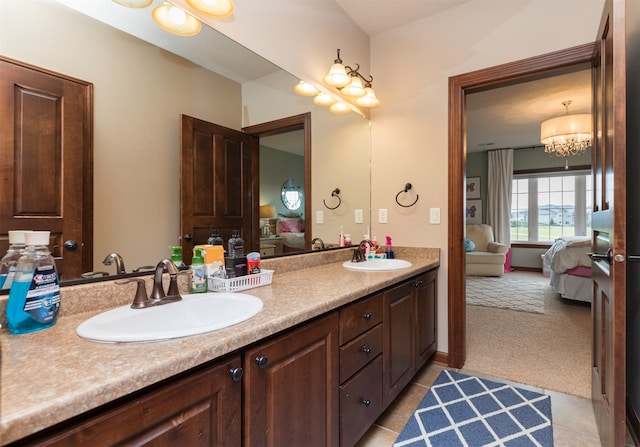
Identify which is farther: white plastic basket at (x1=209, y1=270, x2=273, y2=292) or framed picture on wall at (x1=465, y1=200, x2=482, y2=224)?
framed picture on wall at (x1=465, y1=200, x2=482, y2=224)

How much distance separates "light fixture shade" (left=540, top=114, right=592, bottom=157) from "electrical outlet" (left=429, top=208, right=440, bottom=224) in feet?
8.35

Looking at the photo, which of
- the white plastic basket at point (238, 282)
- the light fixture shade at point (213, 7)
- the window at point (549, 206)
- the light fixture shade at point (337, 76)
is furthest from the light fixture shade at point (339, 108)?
the window at point (549, 206)

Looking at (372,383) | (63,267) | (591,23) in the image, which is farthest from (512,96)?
(63,267)

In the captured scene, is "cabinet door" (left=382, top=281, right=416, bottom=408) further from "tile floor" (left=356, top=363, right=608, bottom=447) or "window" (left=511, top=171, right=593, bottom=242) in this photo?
"window" (left=511, top=171, right=593, bottom=242)

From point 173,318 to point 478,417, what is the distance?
5.45 ft

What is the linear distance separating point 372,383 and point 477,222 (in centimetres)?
644

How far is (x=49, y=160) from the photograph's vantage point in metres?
1.02

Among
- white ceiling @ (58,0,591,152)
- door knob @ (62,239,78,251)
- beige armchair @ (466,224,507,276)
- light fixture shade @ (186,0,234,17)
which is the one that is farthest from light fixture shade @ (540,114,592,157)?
door knob @ (62,239,78,251)

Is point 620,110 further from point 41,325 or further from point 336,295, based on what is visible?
point 41,325

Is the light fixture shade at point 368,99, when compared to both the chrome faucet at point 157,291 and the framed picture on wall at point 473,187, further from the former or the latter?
the framed picture on wall at point 473,187

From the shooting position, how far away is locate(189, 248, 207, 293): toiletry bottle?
4.25 ft

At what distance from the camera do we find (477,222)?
7090mm

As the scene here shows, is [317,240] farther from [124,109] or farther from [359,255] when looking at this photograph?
[124,109]

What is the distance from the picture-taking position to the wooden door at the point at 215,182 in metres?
1.43
